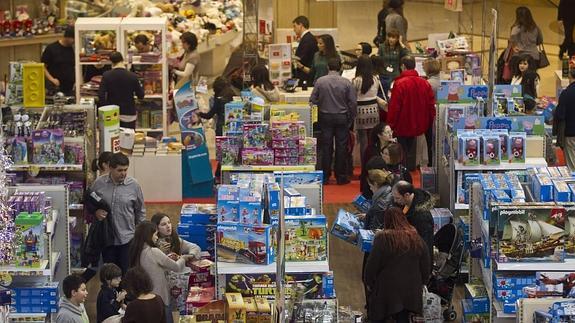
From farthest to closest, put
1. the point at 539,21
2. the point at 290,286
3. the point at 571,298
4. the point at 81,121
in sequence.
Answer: the point at 539,21 < the point at 81,121 < the point at 290,286 < the point at 571,298

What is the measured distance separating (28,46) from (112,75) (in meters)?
5.15

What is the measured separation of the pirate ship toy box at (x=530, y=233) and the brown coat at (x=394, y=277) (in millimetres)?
871

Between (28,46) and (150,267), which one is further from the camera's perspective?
(28,46)

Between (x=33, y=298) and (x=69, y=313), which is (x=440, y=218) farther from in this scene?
(x=69, y=313)

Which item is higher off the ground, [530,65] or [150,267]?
[530,65]

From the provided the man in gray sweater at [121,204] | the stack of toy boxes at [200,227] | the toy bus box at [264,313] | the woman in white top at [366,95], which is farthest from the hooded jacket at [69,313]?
the woman in white top at [366,95]

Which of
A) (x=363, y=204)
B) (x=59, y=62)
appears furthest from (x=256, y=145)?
(x=59, y=62)

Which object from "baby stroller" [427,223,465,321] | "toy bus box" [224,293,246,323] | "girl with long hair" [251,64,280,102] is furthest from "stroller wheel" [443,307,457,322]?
"girl with long hair" [251,64,280,102]

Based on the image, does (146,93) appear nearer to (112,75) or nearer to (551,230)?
(112,75)

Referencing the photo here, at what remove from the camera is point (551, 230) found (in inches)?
395

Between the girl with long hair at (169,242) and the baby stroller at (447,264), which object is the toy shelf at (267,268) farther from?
the baby stroller at (447,264)

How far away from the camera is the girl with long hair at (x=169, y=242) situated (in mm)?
11106

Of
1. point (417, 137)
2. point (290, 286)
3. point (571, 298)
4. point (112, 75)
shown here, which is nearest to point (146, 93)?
point (112, 75)

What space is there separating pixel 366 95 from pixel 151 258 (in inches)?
244
